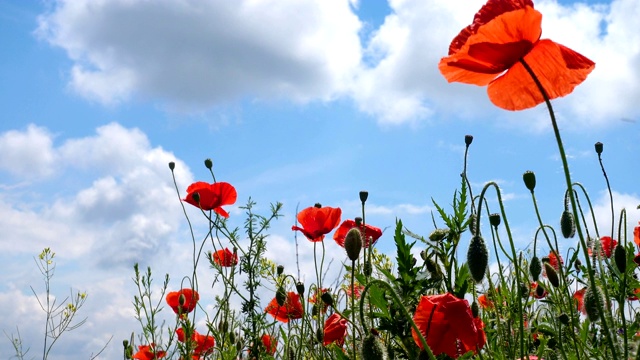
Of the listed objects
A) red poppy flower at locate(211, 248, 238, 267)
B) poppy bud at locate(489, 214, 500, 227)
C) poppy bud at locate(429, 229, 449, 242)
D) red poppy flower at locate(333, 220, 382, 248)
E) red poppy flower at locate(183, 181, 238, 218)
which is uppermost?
red poppy flower at locate(183, 181, 238, 218)

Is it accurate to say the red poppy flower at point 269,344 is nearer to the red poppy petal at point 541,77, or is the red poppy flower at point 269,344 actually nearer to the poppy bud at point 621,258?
the poppy bud at point 621,258

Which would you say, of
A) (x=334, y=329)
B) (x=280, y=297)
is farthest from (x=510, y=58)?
(x=280, y=297)

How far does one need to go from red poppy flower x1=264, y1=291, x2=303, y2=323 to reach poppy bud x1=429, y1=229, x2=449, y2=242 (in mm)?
1626

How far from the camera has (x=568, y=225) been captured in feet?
9.17

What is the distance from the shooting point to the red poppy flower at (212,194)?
12.4 feet

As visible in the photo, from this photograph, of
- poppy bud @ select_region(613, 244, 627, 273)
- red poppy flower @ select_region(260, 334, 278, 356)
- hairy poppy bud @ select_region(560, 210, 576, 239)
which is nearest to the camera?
poppy bud @ select_region(613, 244, 627, 273)

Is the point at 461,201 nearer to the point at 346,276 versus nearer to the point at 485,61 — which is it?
the point at 485,61

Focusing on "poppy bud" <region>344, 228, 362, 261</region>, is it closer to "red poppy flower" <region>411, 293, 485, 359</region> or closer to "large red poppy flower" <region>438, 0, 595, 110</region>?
"red poppy flower" <region>411, 293, 485, 359</region>

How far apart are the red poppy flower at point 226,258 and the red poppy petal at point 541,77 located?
232 cm

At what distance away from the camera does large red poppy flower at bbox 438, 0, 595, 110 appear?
61.0 inches

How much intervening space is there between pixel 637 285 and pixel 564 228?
0.45 m

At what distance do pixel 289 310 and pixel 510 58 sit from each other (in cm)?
230

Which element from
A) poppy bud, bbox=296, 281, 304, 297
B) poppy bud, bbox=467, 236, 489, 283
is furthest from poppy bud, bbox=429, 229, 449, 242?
poppy bud, bbox=296, 281, 304, 297

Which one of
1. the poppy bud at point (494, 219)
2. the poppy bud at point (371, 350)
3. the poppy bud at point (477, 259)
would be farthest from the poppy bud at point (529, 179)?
the poppy bud at point (371, 350)
